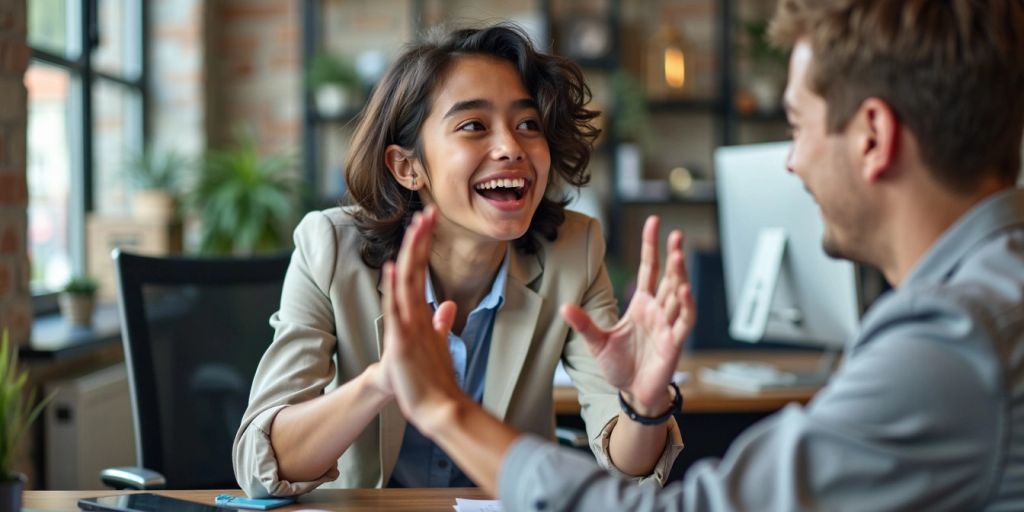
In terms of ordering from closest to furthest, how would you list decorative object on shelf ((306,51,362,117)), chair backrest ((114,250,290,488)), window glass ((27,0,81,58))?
1. chair backrest ((114,250,290,488))
2. window glass ((27,0,81,58))
3. decorative object on shelf ((306,51,362,117))

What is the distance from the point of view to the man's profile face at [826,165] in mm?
940

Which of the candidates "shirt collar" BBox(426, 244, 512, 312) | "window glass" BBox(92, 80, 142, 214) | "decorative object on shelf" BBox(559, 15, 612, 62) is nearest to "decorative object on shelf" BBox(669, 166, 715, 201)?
"decorative object on shelf" BBox(559, 15, 612, 62)

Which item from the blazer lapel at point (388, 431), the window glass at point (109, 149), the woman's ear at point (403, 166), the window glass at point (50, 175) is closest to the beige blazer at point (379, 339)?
the blazer lapel at point (388, 431)

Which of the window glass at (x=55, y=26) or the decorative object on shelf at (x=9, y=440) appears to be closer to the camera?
the decorative object on shelf at (x=9, y=440)

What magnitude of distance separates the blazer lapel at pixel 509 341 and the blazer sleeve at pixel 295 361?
0.27 meters

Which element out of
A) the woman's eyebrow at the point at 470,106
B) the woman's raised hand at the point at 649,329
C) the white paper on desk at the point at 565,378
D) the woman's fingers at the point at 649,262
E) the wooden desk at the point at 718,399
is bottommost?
the wooden desk at the point at 718,399

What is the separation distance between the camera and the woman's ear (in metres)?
1.72

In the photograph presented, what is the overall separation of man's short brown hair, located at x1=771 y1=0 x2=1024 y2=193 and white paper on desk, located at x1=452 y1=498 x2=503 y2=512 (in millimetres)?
651

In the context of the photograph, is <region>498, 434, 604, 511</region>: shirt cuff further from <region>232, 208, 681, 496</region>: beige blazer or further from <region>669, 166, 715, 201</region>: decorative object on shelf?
<region>669, 166, 715, 201</region>: decorative object on shelf

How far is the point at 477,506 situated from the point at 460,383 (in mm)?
446

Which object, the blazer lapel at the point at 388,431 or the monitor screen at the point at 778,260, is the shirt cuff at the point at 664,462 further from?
the monitor screen at the point at 778,260

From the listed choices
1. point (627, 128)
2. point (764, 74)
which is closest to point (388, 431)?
point (627, 128)

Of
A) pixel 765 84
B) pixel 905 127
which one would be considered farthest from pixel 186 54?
pixel 905 127

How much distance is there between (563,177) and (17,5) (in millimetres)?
1389
